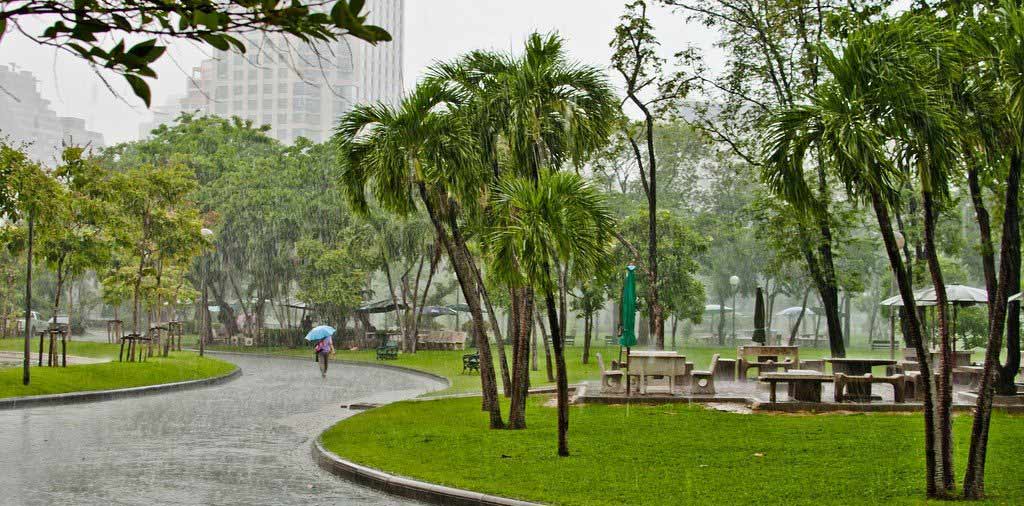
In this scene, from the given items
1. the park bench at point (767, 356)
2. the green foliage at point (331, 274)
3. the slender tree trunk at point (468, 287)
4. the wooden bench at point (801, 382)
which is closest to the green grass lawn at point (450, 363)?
the green foliage at point (331, 274)

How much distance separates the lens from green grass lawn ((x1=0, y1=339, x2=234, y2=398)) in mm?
21031

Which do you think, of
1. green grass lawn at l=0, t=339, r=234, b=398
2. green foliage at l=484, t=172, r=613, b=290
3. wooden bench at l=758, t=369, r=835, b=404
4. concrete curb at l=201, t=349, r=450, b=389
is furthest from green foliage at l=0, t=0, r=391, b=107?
concrete curb at l=201, t=349, r=450, b=389

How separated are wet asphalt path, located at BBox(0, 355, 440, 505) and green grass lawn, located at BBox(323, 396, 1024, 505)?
3.01ft

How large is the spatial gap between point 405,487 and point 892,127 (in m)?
5.78

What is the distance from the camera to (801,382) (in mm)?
17562

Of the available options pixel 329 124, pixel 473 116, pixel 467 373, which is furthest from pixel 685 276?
pixel 329 124

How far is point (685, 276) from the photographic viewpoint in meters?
45.2

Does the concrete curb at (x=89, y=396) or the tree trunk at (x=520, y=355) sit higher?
the tree trunk at (x=520, y=355)

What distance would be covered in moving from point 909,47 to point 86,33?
7193mm

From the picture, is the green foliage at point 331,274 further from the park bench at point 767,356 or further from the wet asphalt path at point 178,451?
the park bench at point 767,356

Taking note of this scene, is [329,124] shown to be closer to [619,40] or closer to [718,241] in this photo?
[718,241]

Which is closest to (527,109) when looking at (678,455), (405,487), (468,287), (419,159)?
(419,159)

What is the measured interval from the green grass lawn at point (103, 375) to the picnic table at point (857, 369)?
1616 cm

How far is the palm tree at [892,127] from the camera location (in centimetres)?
838
